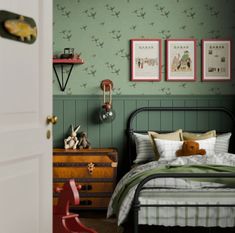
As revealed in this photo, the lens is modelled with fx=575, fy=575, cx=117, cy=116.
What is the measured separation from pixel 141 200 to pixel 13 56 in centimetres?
164

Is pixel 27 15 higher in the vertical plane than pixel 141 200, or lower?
higher

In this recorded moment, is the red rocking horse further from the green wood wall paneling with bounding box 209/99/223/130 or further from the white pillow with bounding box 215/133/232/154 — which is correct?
the green wood wall paneling with bounding box 209/99/223/130

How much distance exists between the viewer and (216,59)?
6152mm

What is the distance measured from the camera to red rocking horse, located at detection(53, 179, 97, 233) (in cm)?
370

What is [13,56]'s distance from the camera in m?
2.90

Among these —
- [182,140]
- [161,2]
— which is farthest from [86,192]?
[161,2]

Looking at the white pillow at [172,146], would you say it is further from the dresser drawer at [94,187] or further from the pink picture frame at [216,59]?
the pink picture frame at [216,59]

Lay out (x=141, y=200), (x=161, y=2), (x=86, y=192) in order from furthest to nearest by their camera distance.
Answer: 1. (x=161, y=2)
2. (x=86, y=192)
3. (x=141, y=200)

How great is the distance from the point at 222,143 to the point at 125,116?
1.07 meters

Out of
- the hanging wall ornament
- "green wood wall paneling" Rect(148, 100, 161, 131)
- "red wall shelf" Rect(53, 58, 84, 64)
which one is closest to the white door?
the hanging wall ornament

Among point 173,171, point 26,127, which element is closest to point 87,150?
point 173,171

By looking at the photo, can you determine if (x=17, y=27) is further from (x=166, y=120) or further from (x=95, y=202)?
(x=166, y=120)

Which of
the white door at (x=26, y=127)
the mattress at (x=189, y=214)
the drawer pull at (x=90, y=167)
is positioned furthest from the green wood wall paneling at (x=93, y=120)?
the white door at (x=26, y=127)

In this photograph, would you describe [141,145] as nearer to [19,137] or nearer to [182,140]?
[182,140]
